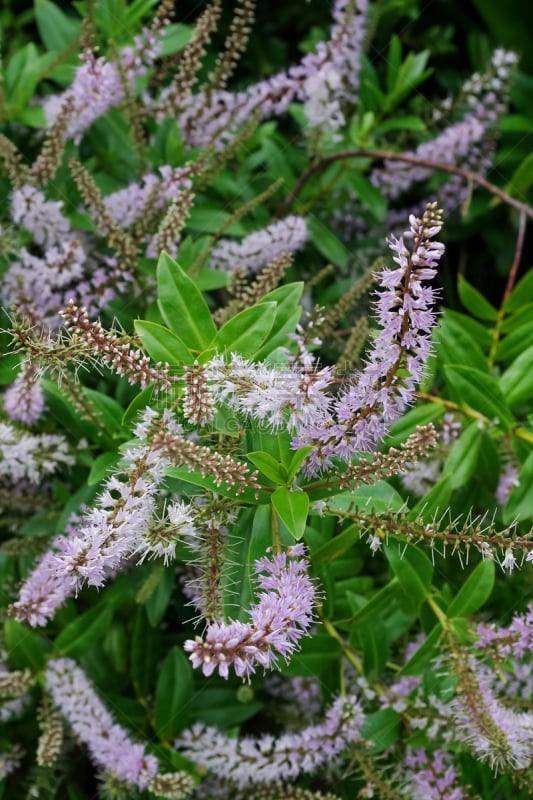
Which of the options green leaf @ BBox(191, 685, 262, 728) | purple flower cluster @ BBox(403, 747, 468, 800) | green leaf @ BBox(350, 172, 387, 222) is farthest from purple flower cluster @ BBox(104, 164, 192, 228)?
purple flower cluster @ BBox(403, 747, 468, 800)

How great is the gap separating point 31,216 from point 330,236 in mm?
814

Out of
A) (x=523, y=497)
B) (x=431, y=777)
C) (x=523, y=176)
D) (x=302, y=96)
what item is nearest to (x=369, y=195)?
(x=302, y=96)

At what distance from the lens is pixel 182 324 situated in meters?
1.44

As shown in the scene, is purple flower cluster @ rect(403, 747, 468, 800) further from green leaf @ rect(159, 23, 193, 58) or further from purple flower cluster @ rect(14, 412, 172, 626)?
green leaf @ rect(159, 23, 193, 58)

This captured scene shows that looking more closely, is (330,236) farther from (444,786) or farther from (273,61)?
(444,786)

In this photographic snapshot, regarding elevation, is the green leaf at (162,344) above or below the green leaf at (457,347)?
above

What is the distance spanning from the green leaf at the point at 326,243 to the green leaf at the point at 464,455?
69cm

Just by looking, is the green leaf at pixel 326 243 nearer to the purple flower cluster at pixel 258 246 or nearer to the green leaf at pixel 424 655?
the purple flower cluster at pixel 258 246

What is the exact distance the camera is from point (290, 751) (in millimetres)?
1725

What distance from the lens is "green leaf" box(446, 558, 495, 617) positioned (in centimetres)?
165

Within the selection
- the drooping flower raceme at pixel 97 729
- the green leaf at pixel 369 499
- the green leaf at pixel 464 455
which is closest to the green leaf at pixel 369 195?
the green leaf at pixel 464 455

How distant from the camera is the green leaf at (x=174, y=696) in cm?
186

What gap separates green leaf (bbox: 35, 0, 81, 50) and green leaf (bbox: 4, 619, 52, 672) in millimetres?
1505

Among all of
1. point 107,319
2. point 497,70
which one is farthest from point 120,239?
point 497,70
